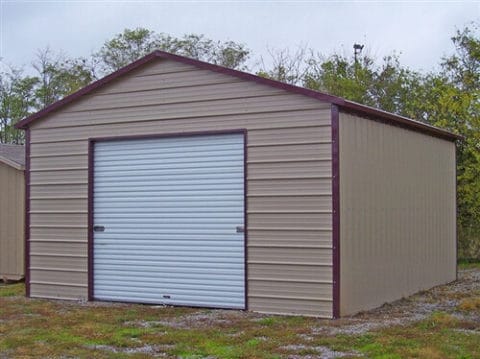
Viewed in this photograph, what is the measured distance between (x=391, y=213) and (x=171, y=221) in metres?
3.05

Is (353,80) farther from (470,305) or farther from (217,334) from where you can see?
(217,334)

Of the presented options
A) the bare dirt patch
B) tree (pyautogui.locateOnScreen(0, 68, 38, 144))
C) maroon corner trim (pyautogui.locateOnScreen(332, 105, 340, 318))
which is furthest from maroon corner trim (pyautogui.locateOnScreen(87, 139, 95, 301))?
tree (pyautogui.locateOnScreen(0, 68, 38, 144))

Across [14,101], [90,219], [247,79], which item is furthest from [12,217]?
[14,101]

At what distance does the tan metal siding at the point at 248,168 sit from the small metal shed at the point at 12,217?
2358mm

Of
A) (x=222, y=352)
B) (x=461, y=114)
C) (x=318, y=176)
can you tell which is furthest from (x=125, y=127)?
(x=461, y=114)

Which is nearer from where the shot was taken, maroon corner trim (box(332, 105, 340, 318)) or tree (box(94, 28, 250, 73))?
maroon corner trim (box(332, 105, 340, 318))

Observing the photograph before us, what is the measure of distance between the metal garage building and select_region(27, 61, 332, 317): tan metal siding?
17 mm

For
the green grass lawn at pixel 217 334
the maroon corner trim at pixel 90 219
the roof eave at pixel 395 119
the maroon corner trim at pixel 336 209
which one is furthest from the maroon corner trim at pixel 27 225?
the roof eave at pixel 395 119

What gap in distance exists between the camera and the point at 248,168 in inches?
385

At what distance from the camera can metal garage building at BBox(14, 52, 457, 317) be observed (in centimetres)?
934

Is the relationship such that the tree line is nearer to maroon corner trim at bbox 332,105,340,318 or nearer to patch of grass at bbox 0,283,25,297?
maroon corner trim at bbox 332,105,340,318

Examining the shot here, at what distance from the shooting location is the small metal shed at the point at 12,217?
13.7 metres

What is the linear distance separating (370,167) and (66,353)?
4.70 m

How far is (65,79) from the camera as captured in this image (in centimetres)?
3297
